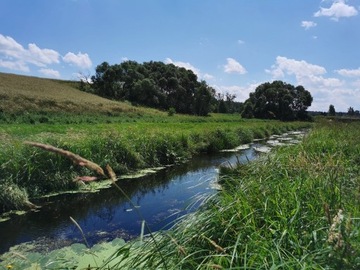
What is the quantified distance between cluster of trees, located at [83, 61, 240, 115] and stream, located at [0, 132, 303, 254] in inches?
2039

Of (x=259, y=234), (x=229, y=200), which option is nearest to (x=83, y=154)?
(x=229, y=200)

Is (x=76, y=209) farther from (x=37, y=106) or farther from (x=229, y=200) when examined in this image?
(x=37, y=106)

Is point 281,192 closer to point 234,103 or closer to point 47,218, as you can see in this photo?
point 47,218

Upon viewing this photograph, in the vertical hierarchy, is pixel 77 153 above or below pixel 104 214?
above

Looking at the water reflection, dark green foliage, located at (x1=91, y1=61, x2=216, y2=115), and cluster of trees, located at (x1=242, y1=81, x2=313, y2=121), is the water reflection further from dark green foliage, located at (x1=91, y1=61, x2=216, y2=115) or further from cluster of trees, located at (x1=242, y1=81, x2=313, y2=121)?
cluster of trees, located at (x1=242, y1=81, x2=313, y2=121)

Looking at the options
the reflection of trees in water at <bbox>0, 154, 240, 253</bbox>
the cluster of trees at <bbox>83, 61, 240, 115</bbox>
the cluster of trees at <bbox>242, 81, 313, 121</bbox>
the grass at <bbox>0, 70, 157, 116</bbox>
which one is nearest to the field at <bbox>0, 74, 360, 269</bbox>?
the reflection of trees in water at <bbox>0, 154, 240, 253</bbox>

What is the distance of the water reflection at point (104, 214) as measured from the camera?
6.35 meters

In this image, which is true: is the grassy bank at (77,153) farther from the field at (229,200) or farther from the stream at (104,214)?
the stream at (104,214)

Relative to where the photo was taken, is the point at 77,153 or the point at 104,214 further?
the point at 77,153

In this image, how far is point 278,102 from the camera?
65.2 meters

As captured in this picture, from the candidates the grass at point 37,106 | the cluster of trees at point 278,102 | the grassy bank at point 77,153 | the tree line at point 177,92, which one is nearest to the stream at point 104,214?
the grassy bank at point 77,153

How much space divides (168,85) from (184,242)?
64825mm

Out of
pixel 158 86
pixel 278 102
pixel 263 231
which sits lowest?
pixel 263 231

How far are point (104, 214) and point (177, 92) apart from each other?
5931 centimetres
